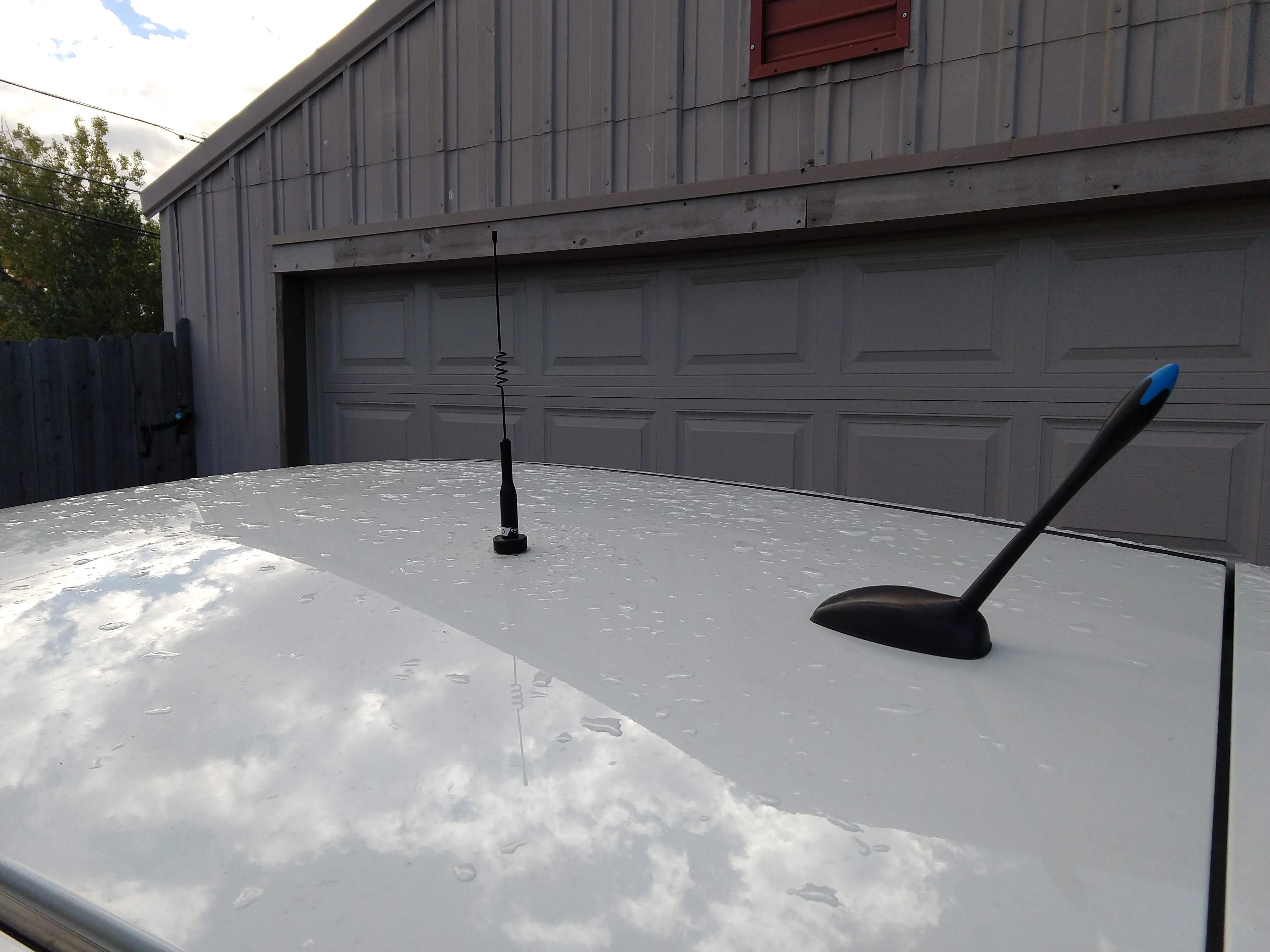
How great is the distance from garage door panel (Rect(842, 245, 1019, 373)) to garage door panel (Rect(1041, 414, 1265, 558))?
0.46 m

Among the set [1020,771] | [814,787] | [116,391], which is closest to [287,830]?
[814,787]

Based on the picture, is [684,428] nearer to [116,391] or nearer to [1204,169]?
[1204,169]

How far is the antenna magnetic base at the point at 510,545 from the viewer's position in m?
0.98

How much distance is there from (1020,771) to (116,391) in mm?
6476

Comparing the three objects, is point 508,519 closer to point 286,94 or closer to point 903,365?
point 903,365

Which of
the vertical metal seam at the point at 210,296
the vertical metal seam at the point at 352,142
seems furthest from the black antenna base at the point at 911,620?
the vertical metal seam at the point at 210,296

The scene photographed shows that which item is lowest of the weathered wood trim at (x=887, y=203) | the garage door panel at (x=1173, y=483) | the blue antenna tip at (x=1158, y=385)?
the garage door panel at (x=1173, y=483)

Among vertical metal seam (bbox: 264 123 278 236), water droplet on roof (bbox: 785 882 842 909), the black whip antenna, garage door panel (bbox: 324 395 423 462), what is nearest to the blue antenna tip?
water droplet on roof (bbox: 785 882 842 909)

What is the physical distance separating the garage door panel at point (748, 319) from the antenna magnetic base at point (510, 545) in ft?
9.95

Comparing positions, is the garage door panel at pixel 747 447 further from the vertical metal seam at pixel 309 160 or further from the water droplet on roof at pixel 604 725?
the water droplet on roof at pixel 604 725

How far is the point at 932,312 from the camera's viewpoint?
11.5 feet

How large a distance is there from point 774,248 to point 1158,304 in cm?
169

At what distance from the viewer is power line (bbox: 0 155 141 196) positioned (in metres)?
23.4

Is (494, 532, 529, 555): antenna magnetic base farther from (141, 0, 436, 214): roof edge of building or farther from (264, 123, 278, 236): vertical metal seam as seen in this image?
(264, 123, 278, 236): vertical metal seam
